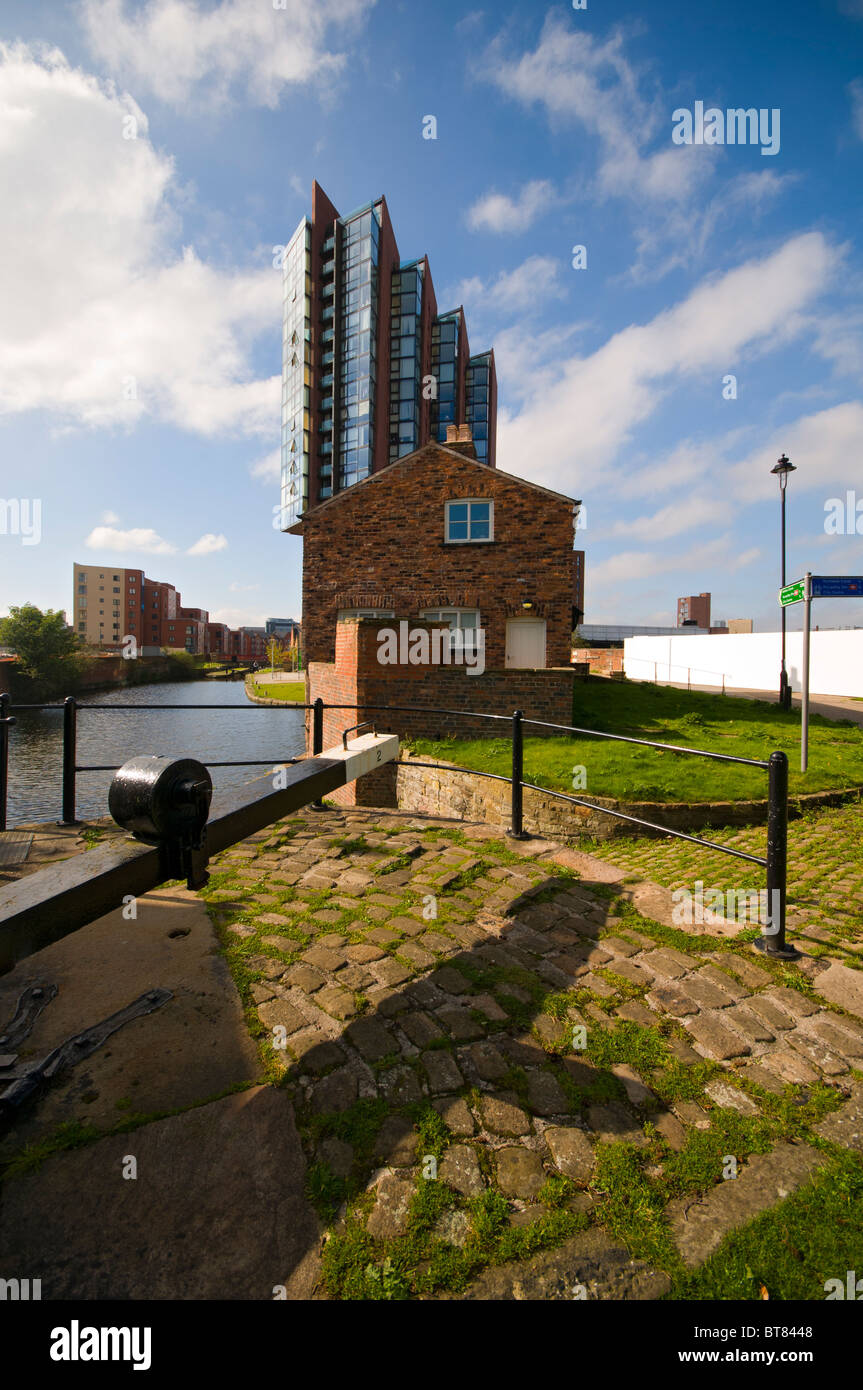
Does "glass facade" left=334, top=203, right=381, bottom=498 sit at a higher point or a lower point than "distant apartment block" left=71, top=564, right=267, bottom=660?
higher

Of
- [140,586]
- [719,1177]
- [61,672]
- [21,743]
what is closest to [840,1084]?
[719,1177]

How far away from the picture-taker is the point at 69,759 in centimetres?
505

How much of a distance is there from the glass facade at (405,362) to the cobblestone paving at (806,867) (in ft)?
180

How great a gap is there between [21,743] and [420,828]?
30758mm

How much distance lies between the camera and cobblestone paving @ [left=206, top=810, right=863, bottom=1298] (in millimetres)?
1753

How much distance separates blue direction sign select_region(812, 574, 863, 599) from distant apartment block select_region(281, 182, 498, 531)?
48261mm

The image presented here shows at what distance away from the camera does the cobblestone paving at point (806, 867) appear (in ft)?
12.5

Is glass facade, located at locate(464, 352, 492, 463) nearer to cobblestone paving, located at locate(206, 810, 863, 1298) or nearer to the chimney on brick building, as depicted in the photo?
the chimney on brick building

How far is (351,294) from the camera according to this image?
52.8 meters

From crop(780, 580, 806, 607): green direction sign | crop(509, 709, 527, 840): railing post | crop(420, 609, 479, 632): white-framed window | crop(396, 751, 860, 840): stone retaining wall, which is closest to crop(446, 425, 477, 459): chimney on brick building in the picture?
crop(420, 609, 479, 632): white-framed window

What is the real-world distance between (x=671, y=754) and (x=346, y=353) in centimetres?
5571

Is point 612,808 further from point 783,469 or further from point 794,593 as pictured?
point 783,469

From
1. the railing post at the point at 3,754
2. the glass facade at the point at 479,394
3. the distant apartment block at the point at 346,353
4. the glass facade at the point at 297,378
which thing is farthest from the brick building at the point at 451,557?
the glass facade at the point at 479,394

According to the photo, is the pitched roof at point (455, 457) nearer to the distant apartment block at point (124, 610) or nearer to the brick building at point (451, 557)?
the brick building at point (451, 557)
